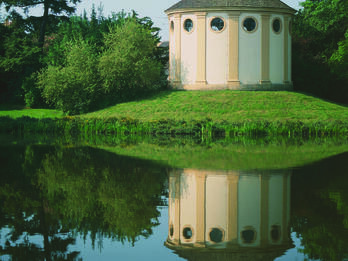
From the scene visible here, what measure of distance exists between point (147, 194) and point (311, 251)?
16.1 feet

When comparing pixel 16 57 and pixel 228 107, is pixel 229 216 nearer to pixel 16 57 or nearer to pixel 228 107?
pixel 228 107

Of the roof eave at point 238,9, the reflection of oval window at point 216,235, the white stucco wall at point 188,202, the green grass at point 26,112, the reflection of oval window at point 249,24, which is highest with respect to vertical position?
the roof eave at point 238,9

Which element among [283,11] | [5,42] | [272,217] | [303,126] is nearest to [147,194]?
[272,217]

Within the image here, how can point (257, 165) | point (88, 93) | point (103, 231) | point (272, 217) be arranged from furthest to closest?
point (88, 93) → point (257, 165) → point (272, 217) → point (103, 231)

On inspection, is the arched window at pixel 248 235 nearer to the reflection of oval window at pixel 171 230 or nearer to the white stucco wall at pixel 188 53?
the reflection of oval window at pixel 171 230

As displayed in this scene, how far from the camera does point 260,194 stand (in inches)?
456

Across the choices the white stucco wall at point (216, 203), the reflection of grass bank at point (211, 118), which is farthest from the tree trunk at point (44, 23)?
the white stucco wall at point (216, 203)

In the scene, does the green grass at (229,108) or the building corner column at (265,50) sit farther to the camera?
the building corner column at (265,50)

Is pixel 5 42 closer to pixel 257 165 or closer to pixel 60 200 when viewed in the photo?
pixel 257 165

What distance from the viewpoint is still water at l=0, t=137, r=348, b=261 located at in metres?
7.67

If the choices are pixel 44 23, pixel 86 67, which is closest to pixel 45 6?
pixel 44 23

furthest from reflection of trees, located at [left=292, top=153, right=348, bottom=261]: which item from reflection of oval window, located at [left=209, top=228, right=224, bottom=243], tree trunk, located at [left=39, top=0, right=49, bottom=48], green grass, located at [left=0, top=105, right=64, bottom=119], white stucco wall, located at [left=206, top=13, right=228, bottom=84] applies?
tree trunk, located at [left=39, top=0, right=49, bottom=48]

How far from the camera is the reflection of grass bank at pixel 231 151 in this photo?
17.2 m

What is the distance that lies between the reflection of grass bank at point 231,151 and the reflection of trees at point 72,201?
1.75m
